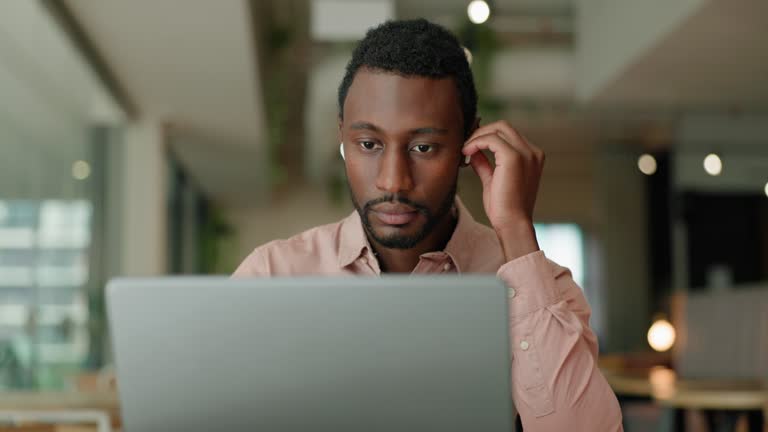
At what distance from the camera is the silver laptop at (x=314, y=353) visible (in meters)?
0.84

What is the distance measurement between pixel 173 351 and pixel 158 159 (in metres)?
6.82

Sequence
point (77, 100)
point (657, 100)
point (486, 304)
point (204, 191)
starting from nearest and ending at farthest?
point (486, 304)
point (77, 100)
point (657, 100)
point (204, 191)

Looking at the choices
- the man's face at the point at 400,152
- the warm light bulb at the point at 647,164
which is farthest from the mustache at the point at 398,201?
the warm light bulb at the point at 647,164

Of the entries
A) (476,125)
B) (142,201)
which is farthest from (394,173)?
(142,201)

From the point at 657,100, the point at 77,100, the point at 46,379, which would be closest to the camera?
the point at 46,379

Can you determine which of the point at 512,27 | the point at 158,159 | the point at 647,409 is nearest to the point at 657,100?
the point at 512,27

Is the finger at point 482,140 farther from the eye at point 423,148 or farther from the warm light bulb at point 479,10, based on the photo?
the warm light bulb at point 479,10

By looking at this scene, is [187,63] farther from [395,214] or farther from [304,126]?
[395,214]

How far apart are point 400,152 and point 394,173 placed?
0.12 ft

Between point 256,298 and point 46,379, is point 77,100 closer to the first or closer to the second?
point 46,379

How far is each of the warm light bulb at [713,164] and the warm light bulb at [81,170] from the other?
5239 mm

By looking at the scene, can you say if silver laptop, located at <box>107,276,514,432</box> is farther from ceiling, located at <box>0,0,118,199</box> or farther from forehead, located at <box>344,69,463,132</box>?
ceiling, located at <box>0,0,118,199</box>

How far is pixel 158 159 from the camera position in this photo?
7477 mm

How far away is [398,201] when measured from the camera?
1375 millimetres
